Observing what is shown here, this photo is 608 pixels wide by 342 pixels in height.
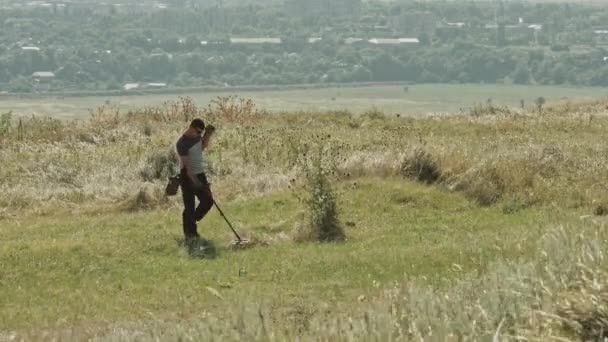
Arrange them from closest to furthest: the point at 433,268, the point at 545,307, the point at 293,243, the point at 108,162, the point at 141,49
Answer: the point at 545,307 → the point at 433,268 → the point at 293,243 → the point at 108,162 → the point at 141,49

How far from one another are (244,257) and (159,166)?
610 centimetres

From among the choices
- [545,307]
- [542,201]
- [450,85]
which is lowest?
[450,85]

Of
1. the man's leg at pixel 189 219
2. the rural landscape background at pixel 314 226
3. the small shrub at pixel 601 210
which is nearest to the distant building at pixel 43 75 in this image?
the rural landscape background at pixel 314 226

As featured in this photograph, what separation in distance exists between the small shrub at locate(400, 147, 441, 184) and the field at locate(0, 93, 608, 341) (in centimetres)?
3

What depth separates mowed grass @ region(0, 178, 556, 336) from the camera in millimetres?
10367

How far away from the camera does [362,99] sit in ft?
134

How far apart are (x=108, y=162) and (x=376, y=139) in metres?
5.25

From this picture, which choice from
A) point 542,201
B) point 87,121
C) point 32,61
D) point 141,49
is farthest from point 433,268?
point 141,49

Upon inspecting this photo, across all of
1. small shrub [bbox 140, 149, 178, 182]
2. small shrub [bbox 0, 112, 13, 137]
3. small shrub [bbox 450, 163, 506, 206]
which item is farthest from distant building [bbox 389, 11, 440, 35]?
small shrub [bbox 450, 163, 506, 206]

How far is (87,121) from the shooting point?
24.2 m

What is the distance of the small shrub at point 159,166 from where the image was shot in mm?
18125

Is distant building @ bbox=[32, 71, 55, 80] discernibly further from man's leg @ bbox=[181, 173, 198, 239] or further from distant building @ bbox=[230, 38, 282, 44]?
man's leg @ bbox=[181, 173, 198, 239]

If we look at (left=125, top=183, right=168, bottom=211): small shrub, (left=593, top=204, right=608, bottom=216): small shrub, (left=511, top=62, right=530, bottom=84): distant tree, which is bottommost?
(left=511, top=62, right=530, bottom=84): distant tree

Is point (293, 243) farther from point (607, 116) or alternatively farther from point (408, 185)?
point (607, 116)
